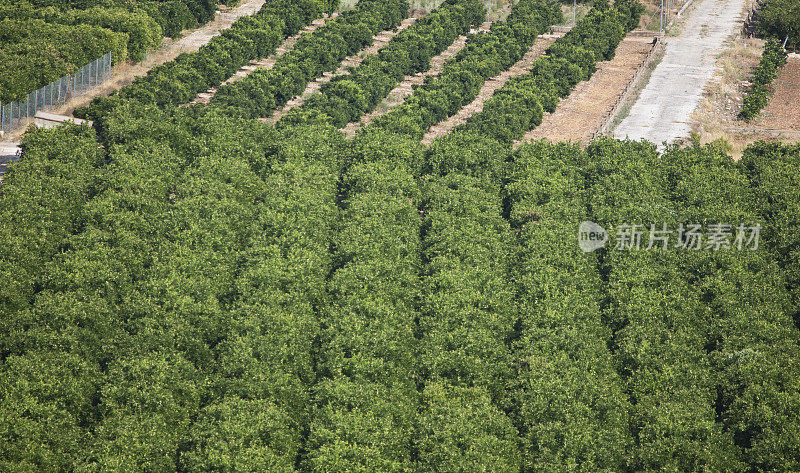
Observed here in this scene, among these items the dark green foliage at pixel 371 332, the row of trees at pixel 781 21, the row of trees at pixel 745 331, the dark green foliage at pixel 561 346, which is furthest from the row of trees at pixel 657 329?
the row of trees at pixel 781 21

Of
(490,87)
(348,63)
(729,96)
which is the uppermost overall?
(348,63)

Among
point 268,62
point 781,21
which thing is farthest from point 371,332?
point 781,21

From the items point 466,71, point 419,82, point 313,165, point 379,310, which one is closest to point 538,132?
point 466,71

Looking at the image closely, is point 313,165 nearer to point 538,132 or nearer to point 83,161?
point 83,161

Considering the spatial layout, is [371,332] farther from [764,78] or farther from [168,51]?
[764,78]

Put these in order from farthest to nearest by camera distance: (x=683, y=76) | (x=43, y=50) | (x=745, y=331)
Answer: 1. (x=683, y=76)
2. (x=43, y=50)
3. (x=745, y=331)

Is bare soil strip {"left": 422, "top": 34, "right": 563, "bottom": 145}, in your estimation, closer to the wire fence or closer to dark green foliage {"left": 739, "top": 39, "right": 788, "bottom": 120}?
dark green foliage {"left": 739, "top": 39, "right": 788, "bottom": 120}

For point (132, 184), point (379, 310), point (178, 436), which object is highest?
point (132, 184)
